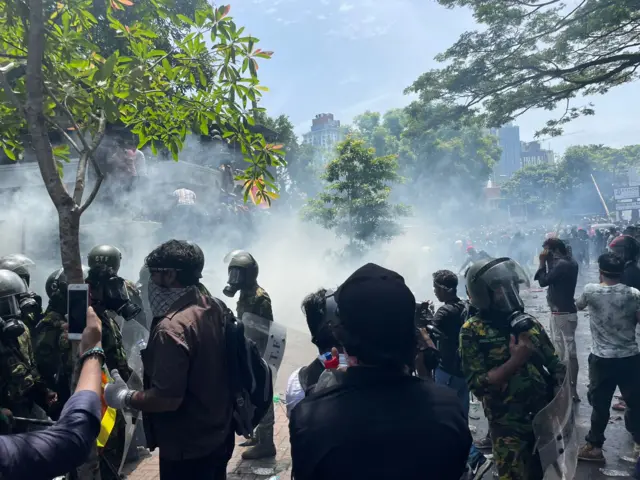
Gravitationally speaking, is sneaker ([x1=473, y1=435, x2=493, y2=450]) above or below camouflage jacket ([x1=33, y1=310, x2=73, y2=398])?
below

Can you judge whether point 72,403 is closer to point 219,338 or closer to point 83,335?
point 83,335

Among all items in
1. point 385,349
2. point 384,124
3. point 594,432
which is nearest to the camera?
point 385,349

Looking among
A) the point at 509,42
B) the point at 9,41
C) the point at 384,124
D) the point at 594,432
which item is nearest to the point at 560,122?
the point at 509,42

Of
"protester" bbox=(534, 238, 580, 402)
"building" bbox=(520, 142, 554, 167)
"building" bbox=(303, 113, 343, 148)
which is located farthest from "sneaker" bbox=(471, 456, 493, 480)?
"building" bbox=(520, 142, 554, 167)

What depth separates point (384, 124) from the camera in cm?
5112

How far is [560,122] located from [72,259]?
35.7ft

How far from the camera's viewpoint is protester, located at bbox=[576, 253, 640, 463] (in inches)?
170

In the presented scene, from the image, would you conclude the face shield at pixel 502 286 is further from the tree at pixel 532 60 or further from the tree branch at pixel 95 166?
the tree at pixel 532 60

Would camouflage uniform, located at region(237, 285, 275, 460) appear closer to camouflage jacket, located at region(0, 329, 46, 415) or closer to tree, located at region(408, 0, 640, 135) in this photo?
camouflage jacket, located at region(0, 329, 46, 415)

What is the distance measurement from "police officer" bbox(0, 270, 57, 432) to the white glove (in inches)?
27.5

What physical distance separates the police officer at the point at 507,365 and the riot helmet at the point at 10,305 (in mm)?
2591

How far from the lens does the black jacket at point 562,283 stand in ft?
19.9

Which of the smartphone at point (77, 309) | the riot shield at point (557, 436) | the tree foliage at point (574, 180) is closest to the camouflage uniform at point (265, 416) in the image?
the riot shield at point (557, 436)

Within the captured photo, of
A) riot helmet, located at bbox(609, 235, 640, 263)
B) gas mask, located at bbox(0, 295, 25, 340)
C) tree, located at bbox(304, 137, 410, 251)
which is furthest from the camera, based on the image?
tree, located at bbox(304, 137, 410, 251)
